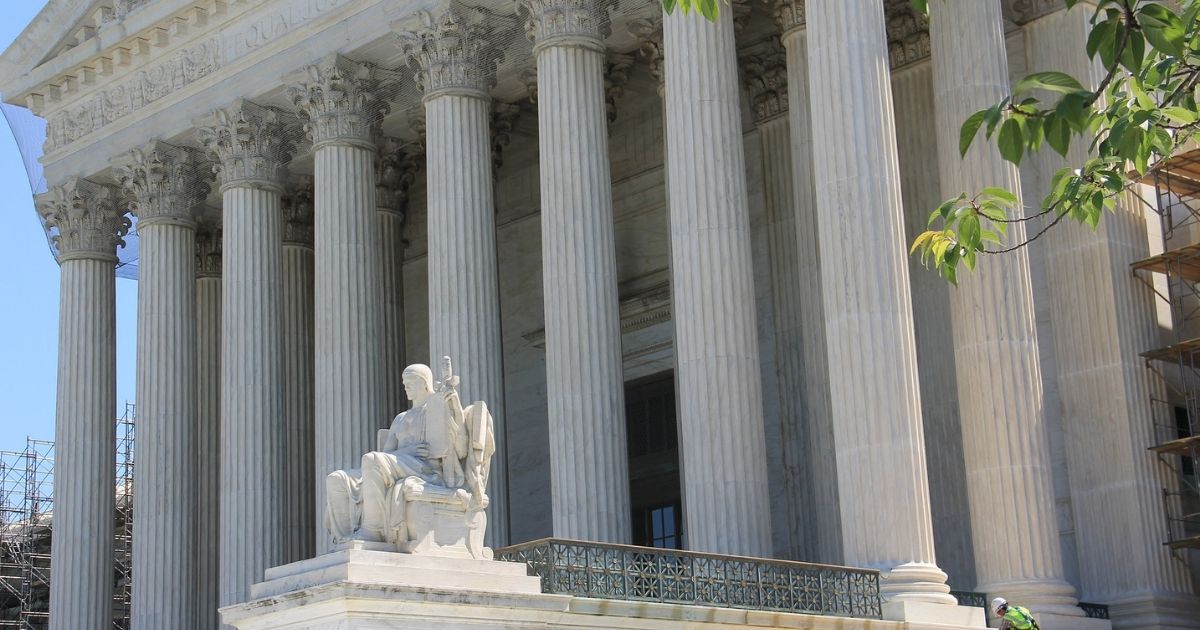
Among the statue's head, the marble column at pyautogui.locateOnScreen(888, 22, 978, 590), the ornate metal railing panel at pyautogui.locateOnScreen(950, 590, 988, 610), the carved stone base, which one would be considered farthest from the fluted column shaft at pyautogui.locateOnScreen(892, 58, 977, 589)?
the carved stone base

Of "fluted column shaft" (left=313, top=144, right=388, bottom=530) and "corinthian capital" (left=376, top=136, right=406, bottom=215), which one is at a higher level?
"corinthian capital" (left=376, top=136, right=406, bottom=215)

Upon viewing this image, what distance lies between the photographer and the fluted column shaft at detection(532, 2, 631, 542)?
32.2 metres

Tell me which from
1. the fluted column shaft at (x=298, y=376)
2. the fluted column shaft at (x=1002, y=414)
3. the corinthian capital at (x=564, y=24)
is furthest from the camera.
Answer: the fluted column shaft at (x=298, y=376)

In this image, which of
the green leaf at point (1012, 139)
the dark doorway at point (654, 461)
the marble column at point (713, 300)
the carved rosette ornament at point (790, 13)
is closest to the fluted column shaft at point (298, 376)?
the dark doorway at point (654, 461)

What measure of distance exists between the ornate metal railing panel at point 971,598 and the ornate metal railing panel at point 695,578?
2.26 metres

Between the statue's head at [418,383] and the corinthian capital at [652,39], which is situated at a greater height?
the corinthian capital at [652,39]

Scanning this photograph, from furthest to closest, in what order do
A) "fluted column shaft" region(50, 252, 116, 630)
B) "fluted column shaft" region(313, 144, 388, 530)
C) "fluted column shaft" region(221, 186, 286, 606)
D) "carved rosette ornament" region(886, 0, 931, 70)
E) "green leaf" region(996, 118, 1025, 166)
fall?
"fluted column shaft" region(50, 252, 116, 630) → "fluted column shaft" region(221, 186, 286, 606) → "fluted column shaft" region(313, 144, 388, 530) → "carved rosette ornament" region(886, 0, 931, 70) → "green leaf" region(996, 118, 1025, 166)

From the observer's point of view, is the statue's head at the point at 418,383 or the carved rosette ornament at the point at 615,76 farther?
the carved rosette ornament at the point at 615,76

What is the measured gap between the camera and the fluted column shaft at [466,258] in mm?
35219

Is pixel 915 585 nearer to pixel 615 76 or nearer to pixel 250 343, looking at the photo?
pixel 615 76

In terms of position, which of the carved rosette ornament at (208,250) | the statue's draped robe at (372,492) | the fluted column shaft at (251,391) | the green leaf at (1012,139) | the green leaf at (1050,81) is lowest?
the statue's draped robe at (372,492)

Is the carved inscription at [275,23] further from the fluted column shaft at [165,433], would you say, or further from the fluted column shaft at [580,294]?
the fluted column shaft at [580,294]

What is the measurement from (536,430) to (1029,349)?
56.8 ft

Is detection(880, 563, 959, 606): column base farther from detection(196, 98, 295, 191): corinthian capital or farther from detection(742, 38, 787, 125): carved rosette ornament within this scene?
detection(196, 98, 295, 191): corinthian capital
